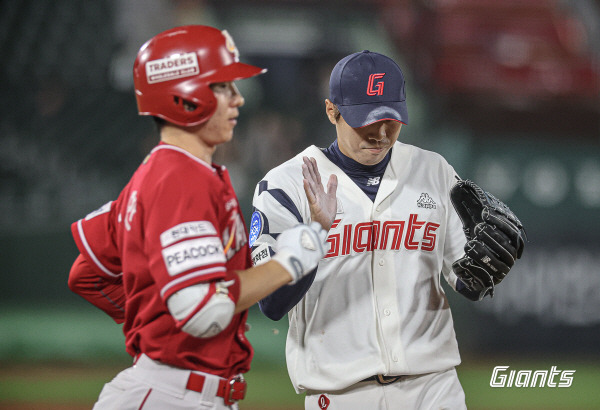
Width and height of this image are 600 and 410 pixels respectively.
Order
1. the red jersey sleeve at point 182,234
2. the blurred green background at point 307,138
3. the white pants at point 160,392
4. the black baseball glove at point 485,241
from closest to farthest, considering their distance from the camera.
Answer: the red jersey sleeve at point 182,234, the white pants at point 160,392, the black baseball glove at point 485,241, the blurred green background at point 307,138

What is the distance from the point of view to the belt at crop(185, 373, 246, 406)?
1.57 meters

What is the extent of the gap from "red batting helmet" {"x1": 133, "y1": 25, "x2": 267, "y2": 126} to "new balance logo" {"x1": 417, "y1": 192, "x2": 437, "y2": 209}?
927 millimetres

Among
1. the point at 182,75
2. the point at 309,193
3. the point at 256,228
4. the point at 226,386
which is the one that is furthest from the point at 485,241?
the point at 182,75

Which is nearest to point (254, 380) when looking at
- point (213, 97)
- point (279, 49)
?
point (279, 49)

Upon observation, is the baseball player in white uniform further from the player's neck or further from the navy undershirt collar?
the player's neck

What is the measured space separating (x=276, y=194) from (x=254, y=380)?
2.06 m

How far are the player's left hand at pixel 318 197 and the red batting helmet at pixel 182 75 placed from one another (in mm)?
493

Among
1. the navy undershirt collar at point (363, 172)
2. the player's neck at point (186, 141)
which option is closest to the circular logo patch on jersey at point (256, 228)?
the navy undershirt collar at point (363, 172)

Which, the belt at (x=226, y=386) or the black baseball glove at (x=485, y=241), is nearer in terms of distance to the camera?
the belt at (x=226, y=386)

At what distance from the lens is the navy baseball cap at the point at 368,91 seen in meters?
2.30

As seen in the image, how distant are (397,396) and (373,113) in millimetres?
889

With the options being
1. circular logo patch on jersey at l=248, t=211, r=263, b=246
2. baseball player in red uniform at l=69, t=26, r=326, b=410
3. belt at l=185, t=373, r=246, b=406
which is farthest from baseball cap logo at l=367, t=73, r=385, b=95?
belt at l=185, t=373, r=246, b=406

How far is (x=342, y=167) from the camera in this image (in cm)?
241

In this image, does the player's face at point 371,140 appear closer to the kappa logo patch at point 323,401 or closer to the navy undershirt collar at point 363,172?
the navy undershirt collar at point 363,172
